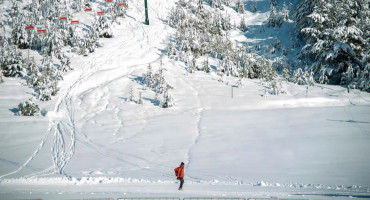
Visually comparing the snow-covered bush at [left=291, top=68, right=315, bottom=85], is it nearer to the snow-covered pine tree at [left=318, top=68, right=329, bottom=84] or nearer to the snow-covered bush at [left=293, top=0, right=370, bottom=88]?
the snow-covered pine tree at [left=318, top=68, right=329, bottom=84]

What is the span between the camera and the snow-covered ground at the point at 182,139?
8.75m

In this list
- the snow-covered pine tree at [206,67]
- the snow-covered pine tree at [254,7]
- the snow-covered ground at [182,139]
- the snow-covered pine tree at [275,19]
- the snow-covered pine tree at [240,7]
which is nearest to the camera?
the snow-covered ground at [182,139]

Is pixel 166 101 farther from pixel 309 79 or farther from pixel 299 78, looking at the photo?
pixel 309 79

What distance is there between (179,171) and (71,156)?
6.20 metres

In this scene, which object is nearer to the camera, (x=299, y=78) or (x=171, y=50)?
(x=299, y=78)

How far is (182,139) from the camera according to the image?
13391 millimetres

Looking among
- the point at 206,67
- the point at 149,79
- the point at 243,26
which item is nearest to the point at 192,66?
the point at 206,67

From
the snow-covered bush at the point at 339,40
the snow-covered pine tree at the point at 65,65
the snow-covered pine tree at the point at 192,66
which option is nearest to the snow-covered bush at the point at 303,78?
the snow-covered bush at the point at 339,40

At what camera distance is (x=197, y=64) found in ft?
78.4

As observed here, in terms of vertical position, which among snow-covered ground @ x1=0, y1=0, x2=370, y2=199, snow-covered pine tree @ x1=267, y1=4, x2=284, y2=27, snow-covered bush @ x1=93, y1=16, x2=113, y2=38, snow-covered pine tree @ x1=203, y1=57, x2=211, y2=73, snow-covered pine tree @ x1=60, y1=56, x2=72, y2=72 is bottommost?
snow-covered ground @ x1=0, y1=0, x2=370, y2=199

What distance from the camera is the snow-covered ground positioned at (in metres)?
8.75

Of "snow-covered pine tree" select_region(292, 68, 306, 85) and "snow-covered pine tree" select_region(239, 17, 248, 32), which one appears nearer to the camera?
"snow-covered pine tree" select_region(292, 68, 306, 85)

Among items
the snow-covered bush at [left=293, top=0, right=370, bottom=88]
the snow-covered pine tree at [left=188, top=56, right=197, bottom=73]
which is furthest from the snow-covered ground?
the snow-covered bush at [left=293, top=0, right=370, bottom=88]

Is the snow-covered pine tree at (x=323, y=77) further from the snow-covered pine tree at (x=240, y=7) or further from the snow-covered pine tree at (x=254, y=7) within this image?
the snow-covered pine tree at (x=254, y=7)
